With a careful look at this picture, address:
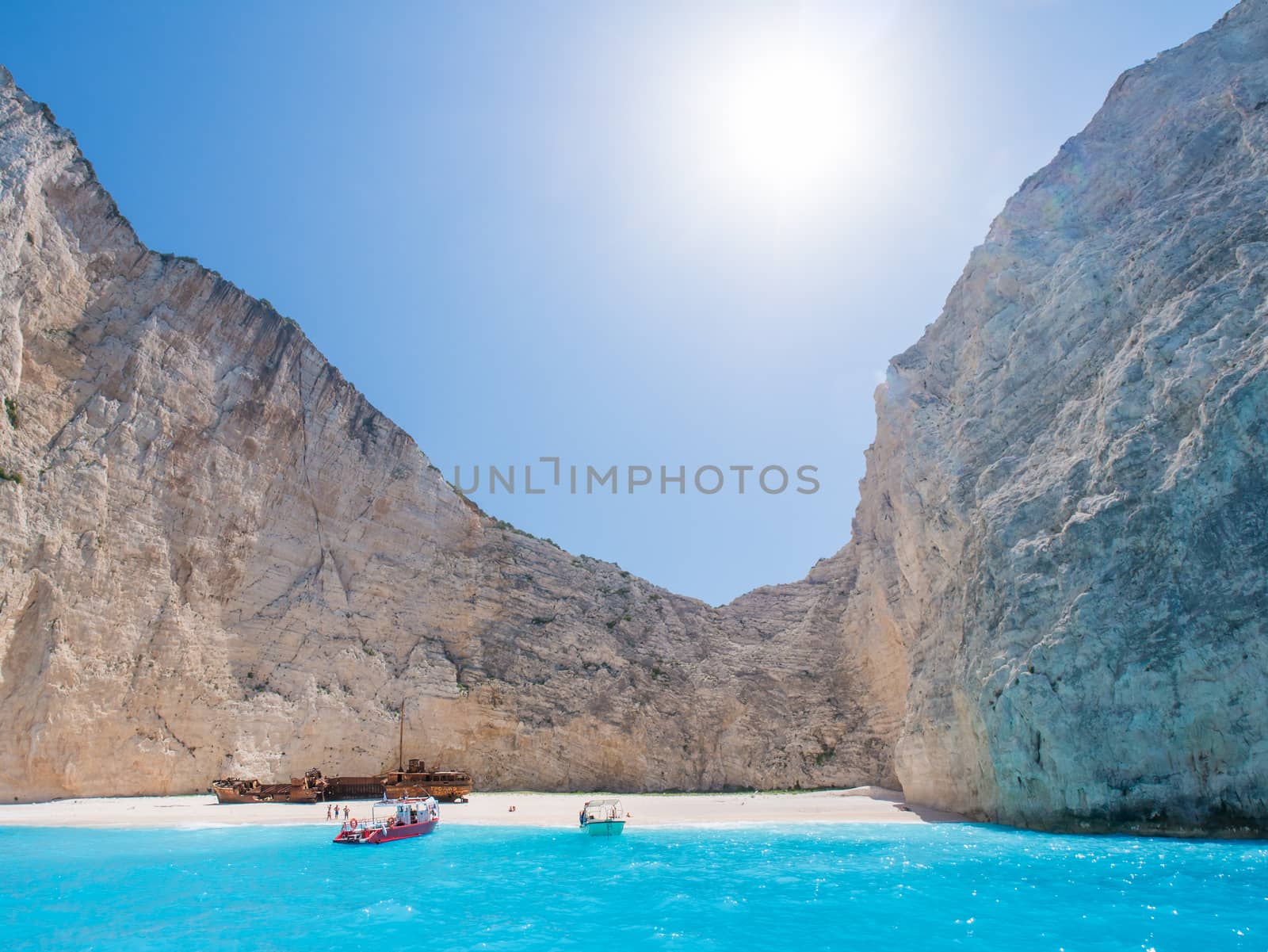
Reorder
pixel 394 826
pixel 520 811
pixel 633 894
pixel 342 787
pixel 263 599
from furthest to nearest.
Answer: pixel 263 599 < pixel 342 787 < pixel 520 811 < pixel 394 826 < pixel 633 894

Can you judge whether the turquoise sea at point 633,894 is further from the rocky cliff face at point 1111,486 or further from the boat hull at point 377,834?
the rocky cliff face at point 1111,486

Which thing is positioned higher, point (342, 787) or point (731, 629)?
point (731, 629)

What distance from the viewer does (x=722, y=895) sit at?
1219cm

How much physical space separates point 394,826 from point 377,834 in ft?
3.05

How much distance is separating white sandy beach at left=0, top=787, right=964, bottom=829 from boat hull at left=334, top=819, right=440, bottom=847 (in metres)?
3.40

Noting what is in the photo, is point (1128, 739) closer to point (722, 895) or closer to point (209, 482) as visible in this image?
point (722, 895)

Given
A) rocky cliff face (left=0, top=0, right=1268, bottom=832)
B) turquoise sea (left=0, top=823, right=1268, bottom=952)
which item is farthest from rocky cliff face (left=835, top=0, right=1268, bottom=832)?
turquoise sea (left=0, top=823, right=1268, bottom=952)

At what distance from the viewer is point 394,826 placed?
64.8 ft

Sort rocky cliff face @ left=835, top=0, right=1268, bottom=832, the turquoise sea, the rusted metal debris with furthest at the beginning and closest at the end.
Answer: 1. the rusted metal debris
2. rocky cliff face @ left=835, top=0, right=1268, bottom=832
3. the turquoise sea

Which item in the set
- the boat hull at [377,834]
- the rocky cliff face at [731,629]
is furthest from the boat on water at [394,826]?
the rocky cliff face at [731,629]

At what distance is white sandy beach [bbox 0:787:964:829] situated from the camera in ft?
66.7

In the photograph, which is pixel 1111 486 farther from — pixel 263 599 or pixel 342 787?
pixel 263 599

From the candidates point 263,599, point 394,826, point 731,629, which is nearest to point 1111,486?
point 394,826

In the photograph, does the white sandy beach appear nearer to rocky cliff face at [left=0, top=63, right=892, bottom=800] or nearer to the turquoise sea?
the turquoise sea
